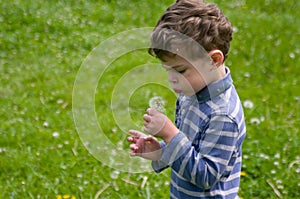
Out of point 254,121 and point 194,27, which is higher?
point 194,27

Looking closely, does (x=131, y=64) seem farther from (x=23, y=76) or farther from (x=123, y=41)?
(x=23, y=76)

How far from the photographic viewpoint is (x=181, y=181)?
2096mm

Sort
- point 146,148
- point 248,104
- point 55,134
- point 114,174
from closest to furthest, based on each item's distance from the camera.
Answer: point 146,148, point 114,174, point 55,134, point 248,104

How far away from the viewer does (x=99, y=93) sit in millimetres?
4500

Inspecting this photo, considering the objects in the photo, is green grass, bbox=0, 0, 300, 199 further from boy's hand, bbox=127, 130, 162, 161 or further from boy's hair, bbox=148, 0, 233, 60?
boy's hair, bbox=148, 0, 233, 60

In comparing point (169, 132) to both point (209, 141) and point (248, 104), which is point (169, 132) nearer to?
point (209, 141)

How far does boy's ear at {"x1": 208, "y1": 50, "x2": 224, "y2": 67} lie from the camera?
75.1 inches

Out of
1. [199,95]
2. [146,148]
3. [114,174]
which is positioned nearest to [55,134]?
[114,174]

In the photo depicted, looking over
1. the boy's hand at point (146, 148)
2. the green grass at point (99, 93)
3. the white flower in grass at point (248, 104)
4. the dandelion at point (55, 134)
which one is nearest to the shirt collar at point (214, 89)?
the boy's hand at point (146, 148)

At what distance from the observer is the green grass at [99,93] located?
3.38 meters

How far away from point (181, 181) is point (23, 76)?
3025 millimetres

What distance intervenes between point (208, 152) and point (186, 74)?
29 centimetres

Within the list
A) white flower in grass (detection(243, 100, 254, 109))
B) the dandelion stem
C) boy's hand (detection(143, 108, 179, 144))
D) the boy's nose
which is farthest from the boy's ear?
white flower in grass (detection(243, 100, 254, 109))

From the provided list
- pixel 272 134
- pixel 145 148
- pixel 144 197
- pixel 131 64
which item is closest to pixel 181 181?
pixel 145 148
